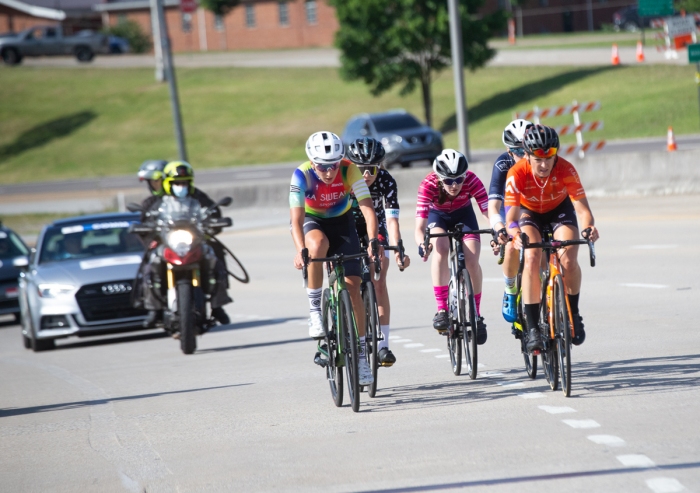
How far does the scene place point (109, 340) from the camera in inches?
643

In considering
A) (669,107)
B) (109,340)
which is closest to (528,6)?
(669,107)

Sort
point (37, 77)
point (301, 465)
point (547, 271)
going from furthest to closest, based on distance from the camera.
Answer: point (37, 77) → point (547, 271) → point (301, 465)

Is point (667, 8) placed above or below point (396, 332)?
above

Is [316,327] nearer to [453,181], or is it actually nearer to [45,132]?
[453,181]

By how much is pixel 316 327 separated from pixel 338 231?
72 centimetres

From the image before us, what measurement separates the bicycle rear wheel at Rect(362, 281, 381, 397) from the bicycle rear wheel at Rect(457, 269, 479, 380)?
845 mm

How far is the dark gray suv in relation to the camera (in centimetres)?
3712

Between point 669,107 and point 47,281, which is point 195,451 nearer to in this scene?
point 47,281

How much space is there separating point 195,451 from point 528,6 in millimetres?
70291

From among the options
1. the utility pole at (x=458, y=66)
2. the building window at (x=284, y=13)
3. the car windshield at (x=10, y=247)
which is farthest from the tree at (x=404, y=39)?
the building window at (x=284, y=13)

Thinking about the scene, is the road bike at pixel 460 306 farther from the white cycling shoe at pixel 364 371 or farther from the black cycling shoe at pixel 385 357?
the white cycling shoe at pixel 364 371

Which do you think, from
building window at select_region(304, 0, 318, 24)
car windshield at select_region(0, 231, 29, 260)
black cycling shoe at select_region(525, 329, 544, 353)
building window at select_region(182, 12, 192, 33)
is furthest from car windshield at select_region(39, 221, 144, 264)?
building window at select_region(182, 12, 192, 33)

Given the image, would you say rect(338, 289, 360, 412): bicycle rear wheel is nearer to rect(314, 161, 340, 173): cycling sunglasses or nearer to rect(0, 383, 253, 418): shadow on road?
rect(314, 161, 340, 173): cycling sunglasses

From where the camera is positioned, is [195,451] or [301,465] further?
[195,451]
